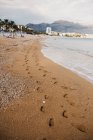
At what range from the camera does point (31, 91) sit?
27.3 ft

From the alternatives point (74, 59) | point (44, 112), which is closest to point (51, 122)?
point (44, 112)

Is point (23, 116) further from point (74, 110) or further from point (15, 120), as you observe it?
point (74, 110)

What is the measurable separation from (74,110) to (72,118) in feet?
2.00

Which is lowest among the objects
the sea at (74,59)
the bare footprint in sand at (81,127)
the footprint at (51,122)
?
the sea at (74,59)

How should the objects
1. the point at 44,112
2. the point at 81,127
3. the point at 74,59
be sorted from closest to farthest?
the point at 81,127 → the point at 44,112 → the point at 74,59

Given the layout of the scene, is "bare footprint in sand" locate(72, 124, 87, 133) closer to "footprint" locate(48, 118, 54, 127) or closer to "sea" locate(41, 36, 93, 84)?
"footprint" locate(48, 118, 54, 127)

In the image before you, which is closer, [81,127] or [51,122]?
[81,127]

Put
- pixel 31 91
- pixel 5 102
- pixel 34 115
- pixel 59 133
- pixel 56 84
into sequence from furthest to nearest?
pixel 56 84
pixel 31 91
pixel 5 102
pixel 34 115
pixel 59 133

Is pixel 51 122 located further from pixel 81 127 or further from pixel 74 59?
pixel 74 59

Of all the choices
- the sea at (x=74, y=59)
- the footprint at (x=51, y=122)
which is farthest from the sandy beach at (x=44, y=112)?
the sea at (x=74, y=59)

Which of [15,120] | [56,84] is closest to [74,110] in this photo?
[15,120]

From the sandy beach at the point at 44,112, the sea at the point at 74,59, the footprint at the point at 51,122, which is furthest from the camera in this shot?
the sea at the point at 74,59

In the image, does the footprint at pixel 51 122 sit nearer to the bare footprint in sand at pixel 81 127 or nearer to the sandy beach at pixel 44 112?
the sandy beach at pixel 44 112

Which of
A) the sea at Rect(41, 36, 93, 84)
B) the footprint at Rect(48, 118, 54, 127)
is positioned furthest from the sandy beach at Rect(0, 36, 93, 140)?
the sea at Rect(41, 36, 93, 84)
